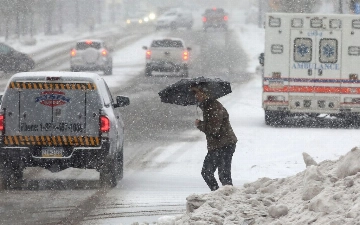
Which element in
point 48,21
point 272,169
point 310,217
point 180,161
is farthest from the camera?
point 48,21

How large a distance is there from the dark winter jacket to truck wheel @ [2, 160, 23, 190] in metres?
3.89

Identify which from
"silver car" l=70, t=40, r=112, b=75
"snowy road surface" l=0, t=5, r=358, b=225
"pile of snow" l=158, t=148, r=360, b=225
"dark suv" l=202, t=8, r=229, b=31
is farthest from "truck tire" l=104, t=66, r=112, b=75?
"pile of snow" l=158, t=148, r=360, b=225

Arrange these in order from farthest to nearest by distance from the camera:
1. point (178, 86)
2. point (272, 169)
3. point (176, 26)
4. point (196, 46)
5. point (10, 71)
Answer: point (176, 26) → point (196, 46) → point (10, 71) → point (272, 169) → point (178, 86)

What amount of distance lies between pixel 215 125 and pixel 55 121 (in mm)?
3339

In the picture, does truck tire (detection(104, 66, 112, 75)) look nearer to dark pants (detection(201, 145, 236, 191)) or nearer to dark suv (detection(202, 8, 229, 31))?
dark suv (detection(202, 8, 229, 31))

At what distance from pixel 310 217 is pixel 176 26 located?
242ft

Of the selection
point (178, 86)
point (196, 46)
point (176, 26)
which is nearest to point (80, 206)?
point (178, 86)

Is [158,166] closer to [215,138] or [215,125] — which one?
[215,138]

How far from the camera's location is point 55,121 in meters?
15.7

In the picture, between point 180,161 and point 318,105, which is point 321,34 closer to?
point 318,105

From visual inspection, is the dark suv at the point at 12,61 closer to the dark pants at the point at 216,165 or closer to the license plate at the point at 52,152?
the license plate at the point at 52,152

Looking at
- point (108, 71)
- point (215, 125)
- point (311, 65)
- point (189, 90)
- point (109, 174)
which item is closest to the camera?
point (215, 125)

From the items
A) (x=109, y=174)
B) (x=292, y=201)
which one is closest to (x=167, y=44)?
(x=109, y=174)

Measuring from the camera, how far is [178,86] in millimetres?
13328
